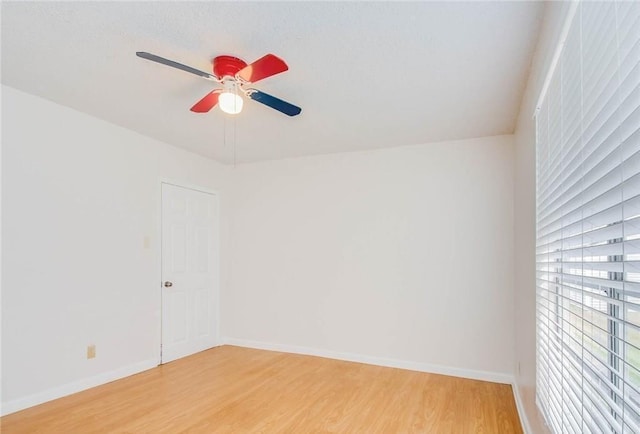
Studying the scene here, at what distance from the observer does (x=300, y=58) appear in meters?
2.19

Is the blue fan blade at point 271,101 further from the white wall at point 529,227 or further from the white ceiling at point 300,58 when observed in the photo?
the white wall at point 529,227

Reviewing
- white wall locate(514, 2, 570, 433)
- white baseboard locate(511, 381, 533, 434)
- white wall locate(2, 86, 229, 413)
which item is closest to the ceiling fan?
white wall locate(514, 2, 570, 433)

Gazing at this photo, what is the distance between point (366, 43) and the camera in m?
2.02

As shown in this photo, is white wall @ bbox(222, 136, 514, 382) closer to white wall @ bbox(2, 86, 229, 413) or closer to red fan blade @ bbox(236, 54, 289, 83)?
white wall @ bbox(2, 86, 229, 413)

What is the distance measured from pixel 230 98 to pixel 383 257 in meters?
2.59

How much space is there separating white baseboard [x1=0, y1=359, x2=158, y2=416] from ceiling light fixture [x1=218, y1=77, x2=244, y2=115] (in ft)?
9.04

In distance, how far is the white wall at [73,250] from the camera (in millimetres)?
2725

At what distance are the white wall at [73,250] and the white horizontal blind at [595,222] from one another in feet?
11.6

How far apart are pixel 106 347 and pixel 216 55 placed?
2.88 meters

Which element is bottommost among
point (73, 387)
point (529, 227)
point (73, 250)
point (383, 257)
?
point (73, 387)

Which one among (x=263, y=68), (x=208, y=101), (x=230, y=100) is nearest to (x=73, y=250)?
(x=208, y=101)

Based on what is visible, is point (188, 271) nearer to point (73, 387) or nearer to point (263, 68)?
point (73, 387)

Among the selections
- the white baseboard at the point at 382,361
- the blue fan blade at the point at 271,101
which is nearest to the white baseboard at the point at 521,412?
the white baseboard at the point at 382,361

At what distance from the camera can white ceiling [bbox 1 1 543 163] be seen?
1784mm
